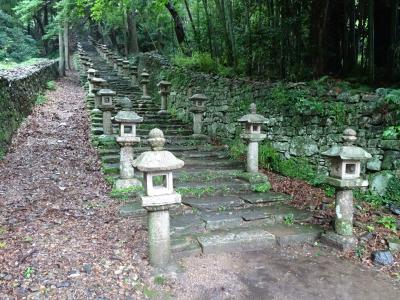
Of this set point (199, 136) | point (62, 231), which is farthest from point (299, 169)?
point (62, 231)

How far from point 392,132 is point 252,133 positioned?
220cm

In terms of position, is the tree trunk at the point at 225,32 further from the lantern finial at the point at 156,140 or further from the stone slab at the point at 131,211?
the lantern finial at the point at 156,140

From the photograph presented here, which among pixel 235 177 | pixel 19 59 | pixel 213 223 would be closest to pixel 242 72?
pixel 235 177

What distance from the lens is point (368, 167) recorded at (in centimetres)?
577

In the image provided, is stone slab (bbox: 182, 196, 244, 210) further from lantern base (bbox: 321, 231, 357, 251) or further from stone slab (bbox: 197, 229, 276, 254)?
lantern base (bbox: 321, 231, 357, 251)

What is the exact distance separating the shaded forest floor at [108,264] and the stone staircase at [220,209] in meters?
0.20

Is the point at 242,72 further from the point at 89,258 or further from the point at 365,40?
the point at 89,258

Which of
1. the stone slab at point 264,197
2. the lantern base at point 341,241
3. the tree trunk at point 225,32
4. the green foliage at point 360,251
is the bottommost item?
the green foliage at point 360,251

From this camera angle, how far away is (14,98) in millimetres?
9820

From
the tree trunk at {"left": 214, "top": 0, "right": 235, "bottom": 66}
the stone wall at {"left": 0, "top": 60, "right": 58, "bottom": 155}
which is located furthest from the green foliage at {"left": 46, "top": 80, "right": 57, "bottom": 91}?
the tree trunk at {"left": 214, "top": 0, "right": 235, "bottom": 66}

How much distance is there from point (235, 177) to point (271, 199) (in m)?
1.06

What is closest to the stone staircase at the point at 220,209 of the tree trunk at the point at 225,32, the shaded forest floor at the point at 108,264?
the shaded forest floor at the point at 108,264

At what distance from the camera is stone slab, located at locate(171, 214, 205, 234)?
4.66 m

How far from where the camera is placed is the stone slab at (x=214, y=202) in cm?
543
